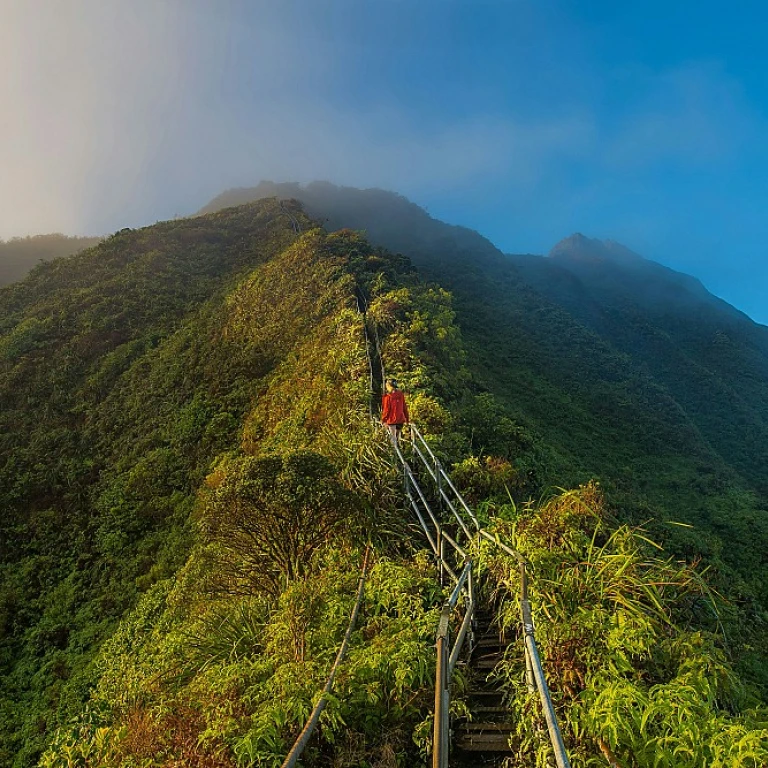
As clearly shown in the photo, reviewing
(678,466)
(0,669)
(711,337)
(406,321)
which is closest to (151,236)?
(406,321)

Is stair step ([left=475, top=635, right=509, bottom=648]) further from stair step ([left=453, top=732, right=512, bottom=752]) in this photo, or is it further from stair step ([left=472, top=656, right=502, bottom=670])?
stair step ([left=453, top=732, right=512, bottom=752])

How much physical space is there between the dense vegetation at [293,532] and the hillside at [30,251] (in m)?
22.0

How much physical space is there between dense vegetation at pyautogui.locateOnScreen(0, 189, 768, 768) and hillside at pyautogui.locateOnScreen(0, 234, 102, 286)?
2199 cm

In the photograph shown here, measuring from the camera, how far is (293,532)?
785cm

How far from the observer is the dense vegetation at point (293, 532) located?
4.35 m

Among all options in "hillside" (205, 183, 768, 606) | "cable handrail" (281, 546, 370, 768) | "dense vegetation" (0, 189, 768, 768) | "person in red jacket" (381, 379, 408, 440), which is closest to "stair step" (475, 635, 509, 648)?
"dense vegetation" (0, 189, 768, 768)

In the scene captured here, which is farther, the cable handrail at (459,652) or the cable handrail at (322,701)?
the cable handrail at (322,701)

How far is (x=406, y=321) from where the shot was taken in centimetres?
2034

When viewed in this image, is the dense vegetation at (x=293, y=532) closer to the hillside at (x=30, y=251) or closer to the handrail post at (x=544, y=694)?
the handrail post at (x=544, y=694)

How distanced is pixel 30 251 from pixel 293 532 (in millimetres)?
58751

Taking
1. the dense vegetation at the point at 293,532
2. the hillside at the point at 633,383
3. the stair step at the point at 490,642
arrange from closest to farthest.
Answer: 1. the dense vegetation at the point at 293,532
2. the stair step at the point at 490,642
3. the hillside at the point at 633,383

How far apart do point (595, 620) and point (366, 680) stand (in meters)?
2.06

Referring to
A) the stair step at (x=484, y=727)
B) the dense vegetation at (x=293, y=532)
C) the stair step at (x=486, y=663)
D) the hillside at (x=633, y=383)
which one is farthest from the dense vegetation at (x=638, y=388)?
the stair step at (x=484, y=727)

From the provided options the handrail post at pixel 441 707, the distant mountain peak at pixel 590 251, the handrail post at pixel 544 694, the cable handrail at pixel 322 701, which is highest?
the distant mountain peak at pixel 590 251
